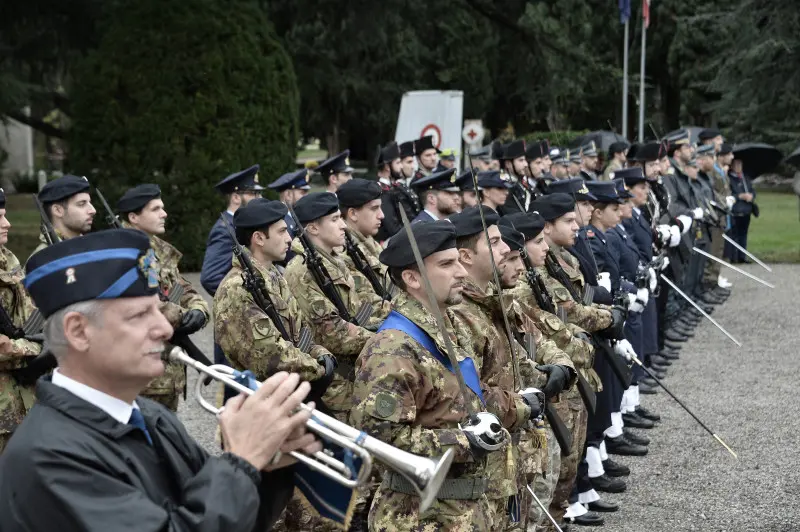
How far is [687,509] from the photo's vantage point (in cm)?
808

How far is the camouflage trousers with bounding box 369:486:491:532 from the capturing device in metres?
4.57

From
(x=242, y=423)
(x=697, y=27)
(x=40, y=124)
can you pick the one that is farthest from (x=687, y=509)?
(x=697, y=27)

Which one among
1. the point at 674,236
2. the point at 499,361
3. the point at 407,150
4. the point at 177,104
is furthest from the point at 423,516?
the point at 177,104

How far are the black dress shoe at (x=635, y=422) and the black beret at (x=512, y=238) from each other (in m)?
4.45

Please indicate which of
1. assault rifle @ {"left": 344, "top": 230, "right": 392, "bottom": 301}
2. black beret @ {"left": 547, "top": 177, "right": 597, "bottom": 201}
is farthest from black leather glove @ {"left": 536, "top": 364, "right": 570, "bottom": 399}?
black beret @ {"left": 547, "top": 177, "right": 597, "bottom": 201}

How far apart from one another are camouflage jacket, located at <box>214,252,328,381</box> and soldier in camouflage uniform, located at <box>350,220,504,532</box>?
→ 6.08 ft

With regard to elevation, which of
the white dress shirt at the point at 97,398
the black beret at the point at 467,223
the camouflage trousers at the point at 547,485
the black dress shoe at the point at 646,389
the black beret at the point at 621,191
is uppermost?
the white dress shirt at the point at 97,398

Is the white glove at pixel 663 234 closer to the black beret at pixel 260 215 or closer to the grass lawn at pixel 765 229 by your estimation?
the black beret at pixel 260 215

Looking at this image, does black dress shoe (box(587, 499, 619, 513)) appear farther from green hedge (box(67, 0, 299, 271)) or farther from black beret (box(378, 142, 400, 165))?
green hedge (box(67, 0, 299, 271))

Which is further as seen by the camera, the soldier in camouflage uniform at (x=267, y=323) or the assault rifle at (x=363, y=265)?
the assault rifle at (x=363, y=265)

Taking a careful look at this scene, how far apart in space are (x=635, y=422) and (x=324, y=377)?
185 inches

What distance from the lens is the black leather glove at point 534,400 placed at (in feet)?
17.4

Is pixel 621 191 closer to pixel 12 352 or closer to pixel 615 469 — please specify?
pixel 615 469

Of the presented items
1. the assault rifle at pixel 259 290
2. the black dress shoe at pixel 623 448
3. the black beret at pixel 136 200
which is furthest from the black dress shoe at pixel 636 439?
the black beret at pixel 136 200
